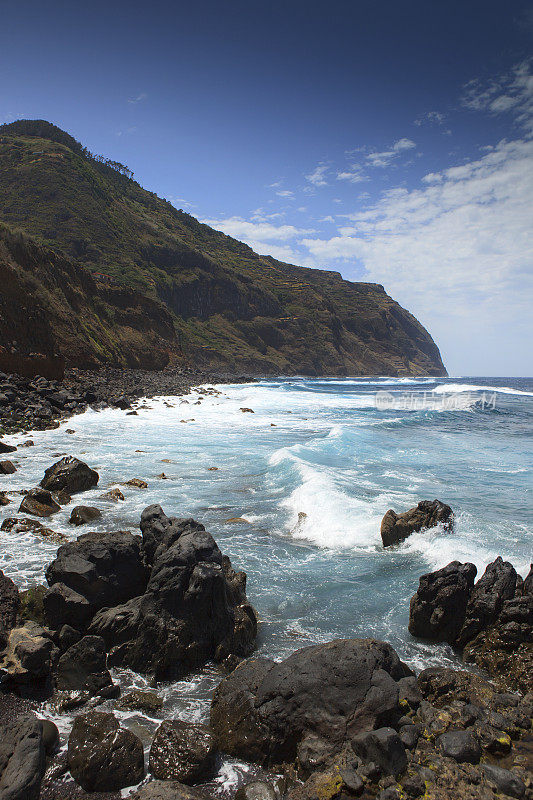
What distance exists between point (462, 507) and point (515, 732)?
26.7 ft

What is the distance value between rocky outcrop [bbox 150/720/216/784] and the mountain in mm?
26543

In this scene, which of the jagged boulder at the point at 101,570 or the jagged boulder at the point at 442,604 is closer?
the jagged boulder at the point at 101,570

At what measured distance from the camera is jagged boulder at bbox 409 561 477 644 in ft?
19.1

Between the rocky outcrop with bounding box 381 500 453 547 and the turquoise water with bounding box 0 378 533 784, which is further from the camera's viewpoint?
the rocky outcrop with bounding box 381 500 453 547

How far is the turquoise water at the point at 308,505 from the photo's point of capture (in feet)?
21.2

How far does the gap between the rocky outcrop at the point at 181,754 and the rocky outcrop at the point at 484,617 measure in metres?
3.42

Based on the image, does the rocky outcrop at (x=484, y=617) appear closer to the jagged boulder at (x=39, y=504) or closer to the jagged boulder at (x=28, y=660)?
the jagged boulder at (x=28, y=660)

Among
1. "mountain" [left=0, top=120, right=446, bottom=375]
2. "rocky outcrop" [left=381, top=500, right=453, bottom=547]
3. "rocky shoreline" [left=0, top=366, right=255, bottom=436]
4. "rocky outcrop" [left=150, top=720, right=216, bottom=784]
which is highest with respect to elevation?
"mountain" [left=0, top=120, right=446, bottom=375]

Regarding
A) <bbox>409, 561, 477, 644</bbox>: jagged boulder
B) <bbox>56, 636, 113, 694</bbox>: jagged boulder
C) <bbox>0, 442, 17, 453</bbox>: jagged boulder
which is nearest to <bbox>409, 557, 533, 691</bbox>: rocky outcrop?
<bbox>409, 561, 477, 644</bbox>: jagged boulder

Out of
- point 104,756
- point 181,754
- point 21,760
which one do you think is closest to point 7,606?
point 21,760

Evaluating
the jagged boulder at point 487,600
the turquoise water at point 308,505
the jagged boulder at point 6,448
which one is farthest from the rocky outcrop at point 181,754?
the jagged boulder at point 6,448

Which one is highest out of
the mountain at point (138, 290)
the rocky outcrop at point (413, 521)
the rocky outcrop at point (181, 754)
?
the mountain at point (138, 290)

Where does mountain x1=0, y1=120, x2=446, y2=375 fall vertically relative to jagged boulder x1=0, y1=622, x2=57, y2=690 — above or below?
above

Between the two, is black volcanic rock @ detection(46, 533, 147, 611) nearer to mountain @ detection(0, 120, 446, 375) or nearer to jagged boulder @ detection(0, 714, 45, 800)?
jagged boulder @ detection(0, 714, 45, 800)
